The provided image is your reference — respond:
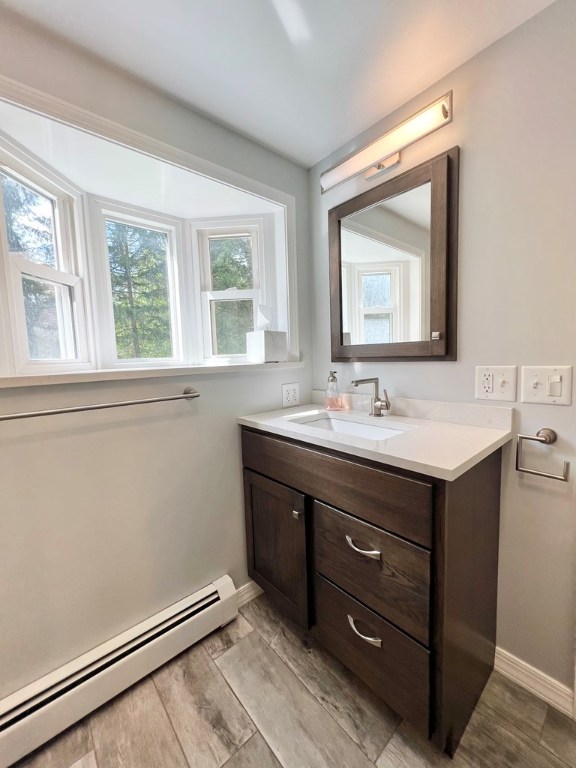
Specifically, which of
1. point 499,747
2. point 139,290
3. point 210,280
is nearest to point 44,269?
point 139,290

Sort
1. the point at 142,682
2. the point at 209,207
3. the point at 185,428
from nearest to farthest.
Result: the point at 142,682, the point at 185,428, the point at 209,207

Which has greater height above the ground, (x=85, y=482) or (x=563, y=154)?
(x=563, y=154)

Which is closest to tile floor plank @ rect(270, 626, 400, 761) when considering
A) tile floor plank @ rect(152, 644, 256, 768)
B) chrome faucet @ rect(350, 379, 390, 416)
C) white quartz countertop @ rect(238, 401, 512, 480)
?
tile floor plank @ rect(152, 644, 256, 768)

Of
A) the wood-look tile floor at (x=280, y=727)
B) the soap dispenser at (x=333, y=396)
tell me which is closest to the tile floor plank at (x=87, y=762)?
the wood-look tile floor at (x=280, y=727)

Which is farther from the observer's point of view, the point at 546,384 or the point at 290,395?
the point at 290,395

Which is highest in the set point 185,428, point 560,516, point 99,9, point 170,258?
point 99,9

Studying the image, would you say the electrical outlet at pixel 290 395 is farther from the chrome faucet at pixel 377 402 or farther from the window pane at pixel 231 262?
the window pane at pixel 231 262

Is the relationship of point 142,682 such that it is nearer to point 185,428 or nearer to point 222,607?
point 222,607

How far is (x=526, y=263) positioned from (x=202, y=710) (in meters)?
1.82

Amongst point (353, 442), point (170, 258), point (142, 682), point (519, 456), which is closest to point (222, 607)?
point (142, 682)

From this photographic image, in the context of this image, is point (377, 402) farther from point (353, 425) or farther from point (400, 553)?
point (400, 553)

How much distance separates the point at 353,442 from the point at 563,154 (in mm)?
1046

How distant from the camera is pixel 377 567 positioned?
36.4 inches

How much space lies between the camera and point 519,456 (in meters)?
1.06
